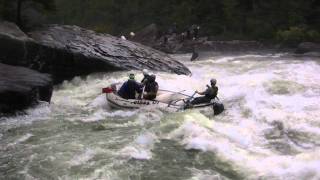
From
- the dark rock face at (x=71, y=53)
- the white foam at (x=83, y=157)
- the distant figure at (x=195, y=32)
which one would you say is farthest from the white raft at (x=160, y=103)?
the distant figure at (x=195, y=32)

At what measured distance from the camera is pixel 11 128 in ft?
42.8

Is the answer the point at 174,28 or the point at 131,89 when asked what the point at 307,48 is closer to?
the point at 174,28

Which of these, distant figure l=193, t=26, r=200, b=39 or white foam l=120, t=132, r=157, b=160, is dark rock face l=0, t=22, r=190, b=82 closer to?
white foam l=120, t=132, r=157, b=160

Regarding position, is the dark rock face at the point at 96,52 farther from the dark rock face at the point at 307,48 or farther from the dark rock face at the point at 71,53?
the dark rock face at the point at 307,48

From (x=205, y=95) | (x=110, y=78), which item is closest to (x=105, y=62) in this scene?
(x=110, y=78)

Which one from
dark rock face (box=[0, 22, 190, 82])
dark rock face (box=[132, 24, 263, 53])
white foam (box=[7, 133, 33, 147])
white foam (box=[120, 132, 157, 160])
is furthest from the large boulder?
white foam (box=[120, 132, 157, 160])

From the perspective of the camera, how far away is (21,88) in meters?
14.3

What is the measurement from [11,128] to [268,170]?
671 centimetres

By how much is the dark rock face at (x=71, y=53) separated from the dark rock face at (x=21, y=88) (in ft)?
7.43

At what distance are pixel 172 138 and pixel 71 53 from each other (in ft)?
28.9

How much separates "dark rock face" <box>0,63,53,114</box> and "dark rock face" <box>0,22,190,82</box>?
2265 millimetres

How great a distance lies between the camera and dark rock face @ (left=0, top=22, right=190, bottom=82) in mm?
18203

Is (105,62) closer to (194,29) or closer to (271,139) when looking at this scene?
(271,139)

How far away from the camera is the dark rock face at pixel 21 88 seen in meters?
14.1
